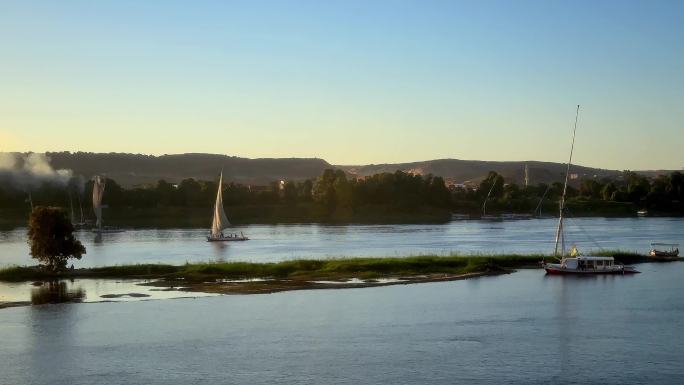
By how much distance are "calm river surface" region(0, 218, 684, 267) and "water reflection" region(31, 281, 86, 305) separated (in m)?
12.6

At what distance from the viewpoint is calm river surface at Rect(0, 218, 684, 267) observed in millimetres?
73188

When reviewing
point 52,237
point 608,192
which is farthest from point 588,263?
point 608,192

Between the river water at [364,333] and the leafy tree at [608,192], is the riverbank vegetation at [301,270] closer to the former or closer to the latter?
the river water at [364,333]

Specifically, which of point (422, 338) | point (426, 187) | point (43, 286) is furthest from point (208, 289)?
point (426, 187)

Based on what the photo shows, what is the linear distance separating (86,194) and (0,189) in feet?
45.5

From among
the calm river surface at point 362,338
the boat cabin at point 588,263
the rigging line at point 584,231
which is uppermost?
the rigging line at point 584,231

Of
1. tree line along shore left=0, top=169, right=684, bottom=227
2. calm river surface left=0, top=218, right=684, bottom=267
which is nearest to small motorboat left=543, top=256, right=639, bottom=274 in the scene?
calm river surface left=0, top=218, right=684, bottom=267

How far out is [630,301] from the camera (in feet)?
153

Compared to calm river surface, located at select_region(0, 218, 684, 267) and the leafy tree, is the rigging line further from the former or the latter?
the leafy tree

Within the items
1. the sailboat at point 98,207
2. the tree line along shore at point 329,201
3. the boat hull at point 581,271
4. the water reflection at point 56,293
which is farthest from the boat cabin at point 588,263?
the tree line along shore at point 329,201

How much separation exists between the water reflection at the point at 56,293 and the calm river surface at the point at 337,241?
1257 cm

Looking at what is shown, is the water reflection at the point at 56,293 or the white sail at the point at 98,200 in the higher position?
the white sail at the point at 98,200

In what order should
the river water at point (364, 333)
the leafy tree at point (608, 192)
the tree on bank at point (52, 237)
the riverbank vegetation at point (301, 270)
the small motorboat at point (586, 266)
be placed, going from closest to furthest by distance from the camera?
1. the river water at point (364, 333)
2. the tree on bank at point (52, 237)
3. the riverbank vegetation at point (301, 270)
4. the small motorboat at point (586, 266)
5. the leafy tree at point (608, 192)

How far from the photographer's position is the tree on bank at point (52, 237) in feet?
184
